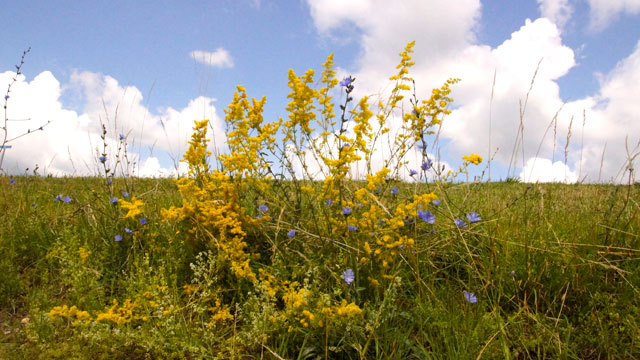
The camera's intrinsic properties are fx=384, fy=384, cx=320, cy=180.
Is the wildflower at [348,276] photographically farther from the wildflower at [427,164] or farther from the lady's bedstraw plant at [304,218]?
the wildflower at [427,164]

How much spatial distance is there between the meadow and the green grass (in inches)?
0.5

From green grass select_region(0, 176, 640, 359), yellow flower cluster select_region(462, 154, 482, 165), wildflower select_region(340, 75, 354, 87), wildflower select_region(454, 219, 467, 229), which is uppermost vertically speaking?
wildflower select_region(340, 75, 354, 87)

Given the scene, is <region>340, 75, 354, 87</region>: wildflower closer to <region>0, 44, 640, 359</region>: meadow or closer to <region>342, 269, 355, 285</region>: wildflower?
<region>0, 44, 640, 359</region>: meadow

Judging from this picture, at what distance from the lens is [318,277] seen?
2.22 meters

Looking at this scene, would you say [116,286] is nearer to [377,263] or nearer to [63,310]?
[63,310]

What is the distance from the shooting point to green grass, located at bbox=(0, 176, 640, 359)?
1.92 m

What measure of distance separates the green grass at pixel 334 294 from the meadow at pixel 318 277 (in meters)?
0.01

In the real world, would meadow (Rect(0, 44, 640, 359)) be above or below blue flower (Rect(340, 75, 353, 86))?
below

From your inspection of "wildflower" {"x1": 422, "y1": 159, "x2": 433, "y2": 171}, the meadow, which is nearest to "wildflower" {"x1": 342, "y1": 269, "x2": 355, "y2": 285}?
the meadow

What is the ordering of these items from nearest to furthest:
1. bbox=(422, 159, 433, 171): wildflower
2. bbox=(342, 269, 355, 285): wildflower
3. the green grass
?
the green grass < bbox=(342, 269, 355, 285): wildflower < bbox=(422, 159, 433, 171): wildflower

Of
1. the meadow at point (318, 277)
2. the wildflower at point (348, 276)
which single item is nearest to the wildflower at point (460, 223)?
the meadow at point (318, 277)

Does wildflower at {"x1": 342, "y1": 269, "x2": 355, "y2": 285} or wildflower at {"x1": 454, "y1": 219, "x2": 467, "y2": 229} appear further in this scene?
wildflower at {"x1": 454, "y1": 219, "x2": 467, "y2": 229}

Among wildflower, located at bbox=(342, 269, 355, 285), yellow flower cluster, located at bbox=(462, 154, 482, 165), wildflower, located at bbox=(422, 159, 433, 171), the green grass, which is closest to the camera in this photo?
the green grass

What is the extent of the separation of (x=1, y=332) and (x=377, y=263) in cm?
239
